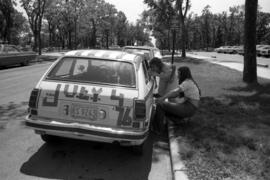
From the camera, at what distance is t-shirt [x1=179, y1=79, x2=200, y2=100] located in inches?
184

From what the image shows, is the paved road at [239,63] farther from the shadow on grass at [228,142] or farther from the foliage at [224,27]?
the foliage at [224,27]

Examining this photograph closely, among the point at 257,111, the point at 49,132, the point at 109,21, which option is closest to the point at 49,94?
the point at 49,132

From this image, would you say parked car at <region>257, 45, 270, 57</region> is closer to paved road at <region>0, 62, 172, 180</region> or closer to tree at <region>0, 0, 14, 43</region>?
paved road at <region>0, 62, 172, 180</region>

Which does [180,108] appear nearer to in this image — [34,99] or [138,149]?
[138,149]

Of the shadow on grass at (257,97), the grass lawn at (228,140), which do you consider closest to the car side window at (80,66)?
the grass lawn at (228,140)

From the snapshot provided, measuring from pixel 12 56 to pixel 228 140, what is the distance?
16845mm

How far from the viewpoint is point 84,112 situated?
3459 millimetres

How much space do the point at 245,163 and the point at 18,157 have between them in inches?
135

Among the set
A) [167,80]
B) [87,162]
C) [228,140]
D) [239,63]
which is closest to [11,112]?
[87,162]

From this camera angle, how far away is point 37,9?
28.9 meters

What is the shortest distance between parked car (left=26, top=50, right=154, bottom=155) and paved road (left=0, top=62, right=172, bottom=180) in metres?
0.40

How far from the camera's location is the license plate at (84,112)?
3.43 m

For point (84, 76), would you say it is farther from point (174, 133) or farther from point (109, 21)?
point (109, 21)

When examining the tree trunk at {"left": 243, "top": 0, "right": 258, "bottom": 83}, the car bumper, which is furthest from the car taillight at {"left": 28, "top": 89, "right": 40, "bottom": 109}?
the tree trunk at {"left": 243, "top": 0, "right": 258, "bottom": 83}
